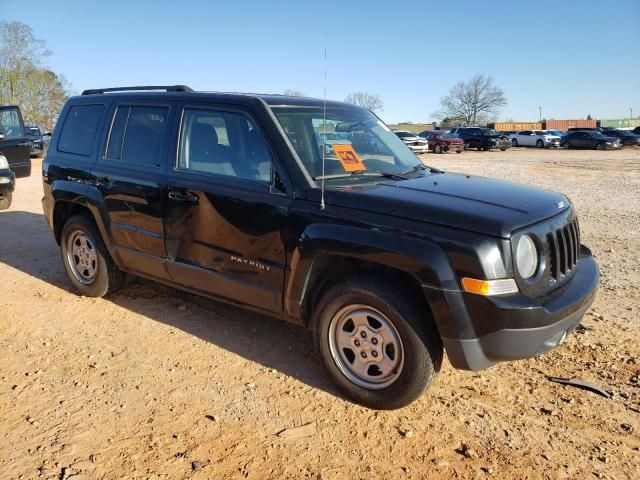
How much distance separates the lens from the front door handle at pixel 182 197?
4074 mm

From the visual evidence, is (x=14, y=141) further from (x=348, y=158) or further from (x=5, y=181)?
(x=348, y=158)

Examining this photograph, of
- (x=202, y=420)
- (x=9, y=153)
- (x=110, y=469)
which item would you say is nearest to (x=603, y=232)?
(x=202, y=420)

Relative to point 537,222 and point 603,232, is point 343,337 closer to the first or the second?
point 537,222

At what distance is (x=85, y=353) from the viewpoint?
4.14 metres

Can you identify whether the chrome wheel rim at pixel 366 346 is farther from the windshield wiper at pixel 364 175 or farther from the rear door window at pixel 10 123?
the rear door window at pixel 10 123

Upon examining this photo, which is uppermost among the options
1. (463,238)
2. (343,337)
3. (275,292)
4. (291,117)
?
(291,117)

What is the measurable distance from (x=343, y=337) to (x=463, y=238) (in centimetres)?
102

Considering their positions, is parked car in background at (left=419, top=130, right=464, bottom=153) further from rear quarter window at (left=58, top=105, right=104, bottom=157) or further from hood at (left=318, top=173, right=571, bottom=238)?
hood at (left=318, top=173, right=571, bottom=238)

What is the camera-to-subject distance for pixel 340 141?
400cm

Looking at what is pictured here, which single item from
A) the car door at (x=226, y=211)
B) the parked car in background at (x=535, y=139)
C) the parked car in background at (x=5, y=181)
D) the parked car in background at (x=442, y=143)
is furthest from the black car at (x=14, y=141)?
the parked car in background at (x=535, y=139)

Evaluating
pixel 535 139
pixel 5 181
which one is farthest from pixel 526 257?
pixel 535 139

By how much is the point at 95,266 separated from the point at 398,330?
11.1 ft

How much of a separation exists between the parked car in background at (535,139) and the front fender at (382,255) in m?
43.4

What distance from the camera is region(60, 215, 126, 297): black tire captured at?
5129mm
